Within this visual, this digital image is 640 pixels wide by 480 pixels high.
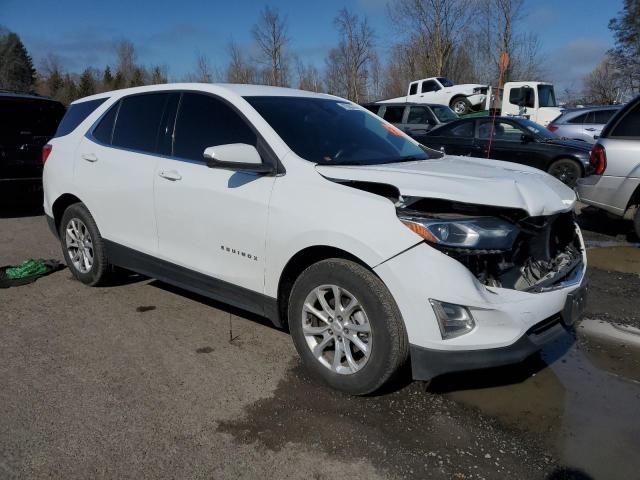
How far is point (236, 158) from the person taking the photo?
10.6ft

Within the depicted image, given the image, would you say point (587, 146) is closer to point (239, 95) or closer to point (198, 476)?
point (239, 95)

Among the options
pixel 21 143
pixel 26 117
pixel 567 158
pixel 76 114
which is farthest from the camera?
pixel 567 158

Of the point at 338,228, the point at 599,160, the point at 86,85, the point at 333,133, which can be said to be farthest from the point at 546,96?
the point at 86,85

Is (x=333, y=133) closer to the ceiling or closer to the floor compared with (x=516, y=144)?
closer to the ceiling

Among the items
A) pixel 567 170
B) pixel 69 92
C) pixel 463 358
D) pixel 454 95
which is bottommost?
pixel 463 358

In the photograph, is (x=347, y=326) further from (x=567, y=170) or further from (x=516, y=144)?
(x=516, y=144)

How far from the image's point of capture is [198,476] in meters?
2.44

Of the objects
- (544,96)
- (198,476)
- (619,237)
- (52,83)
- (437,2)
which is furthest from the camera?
(52,83)

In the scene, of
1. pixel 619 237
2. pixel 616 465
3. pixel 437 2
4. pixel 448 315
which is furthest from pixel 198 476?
pixel 437 2

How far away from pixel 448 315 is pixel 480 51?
119ft

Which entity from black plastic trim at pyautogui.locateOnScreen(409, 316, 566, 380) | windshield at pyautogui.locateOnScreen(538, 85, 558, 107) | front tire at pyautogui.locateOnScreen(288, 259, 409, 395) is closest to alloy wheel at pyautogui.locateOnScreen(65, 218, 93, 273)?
front tire at pyautogui.locateOnScreen(288, 259, 409, 395)

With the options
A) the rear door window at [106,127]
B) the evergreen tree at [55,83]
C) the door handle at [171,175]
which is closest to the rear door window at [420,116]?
the rear door window at [106,127]

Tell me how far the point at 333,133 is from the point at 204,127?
916 millimetres

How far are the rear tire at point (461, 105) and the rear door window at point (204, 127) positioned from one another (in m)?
21.1
